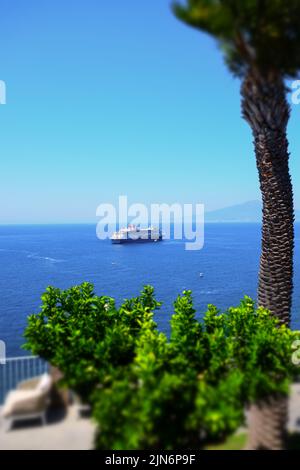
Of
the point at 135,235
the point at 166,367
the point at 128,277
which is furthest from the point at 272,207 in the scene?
the point at 135,235

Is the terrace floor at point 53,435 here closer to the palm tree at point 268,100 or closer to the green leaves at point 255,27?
the palm tree at point 268,100

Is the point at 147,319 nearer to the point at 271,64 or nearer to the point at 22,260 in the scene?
the point at 271,64

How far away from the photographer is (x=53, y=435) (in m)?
6.88

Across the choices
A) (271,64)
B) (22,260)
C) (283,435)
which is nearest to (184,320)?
(283,435)

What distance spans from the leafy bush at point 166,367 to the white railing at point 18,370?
0.26 meters

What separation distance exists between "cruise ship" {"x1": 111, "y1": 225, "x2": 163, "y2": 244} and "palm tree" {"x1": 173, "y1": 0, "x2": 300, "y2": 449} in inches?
4622

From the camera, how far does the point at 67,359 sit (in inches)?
290

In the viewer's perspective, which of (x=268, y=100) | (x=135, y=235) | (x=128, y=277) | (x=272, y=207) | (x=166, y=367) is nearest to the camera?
(x=166, y=367)

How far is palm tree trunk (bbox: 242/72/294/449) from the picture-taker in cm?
718

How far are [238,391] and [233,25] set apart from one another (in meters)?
6.06

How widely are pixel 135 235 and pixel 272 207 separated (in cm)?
12477

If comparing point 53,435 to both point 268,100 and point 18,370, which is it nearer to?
point 18,370

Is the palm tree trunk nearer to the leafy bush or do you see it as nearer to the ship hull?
the leafy bush

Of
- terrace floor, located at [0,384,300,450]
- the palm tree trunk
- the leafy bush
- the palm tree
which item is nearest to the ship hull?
the leafy bush
